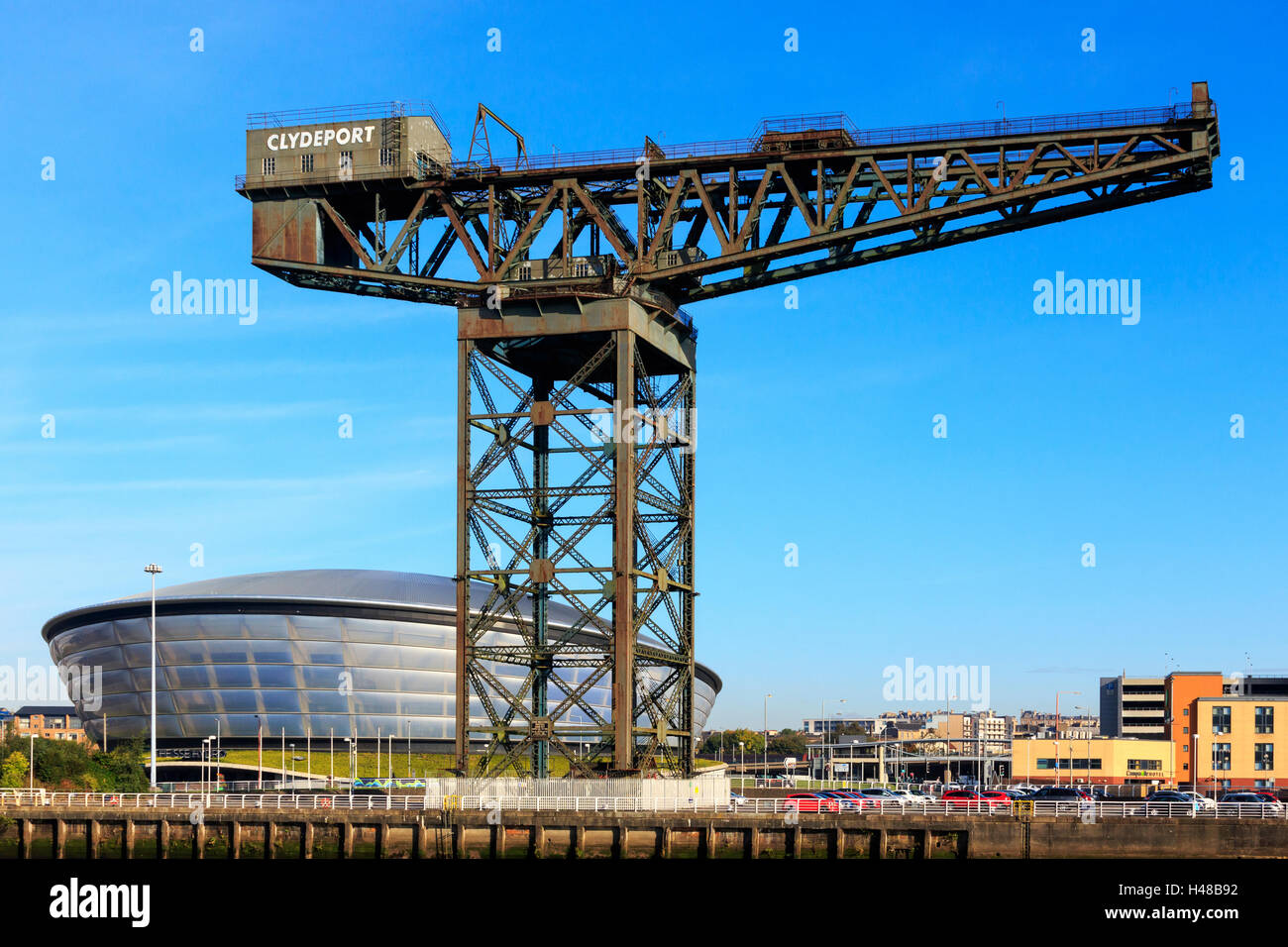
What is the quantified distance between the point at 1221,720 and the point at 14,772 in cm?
12685

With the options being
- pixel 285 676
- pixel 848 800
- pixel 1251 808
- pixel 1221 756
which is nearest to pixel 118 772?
pixel 285 676

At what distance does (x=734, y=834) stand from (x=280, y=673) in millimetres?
89074

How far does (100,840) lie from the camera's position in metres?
67.4

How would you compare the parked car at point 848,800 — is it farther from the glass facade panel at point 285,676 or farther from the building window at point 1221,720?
the building window at point 1221,720

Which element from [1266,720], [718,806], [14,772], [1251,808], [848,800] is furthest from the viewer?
[1266,720]

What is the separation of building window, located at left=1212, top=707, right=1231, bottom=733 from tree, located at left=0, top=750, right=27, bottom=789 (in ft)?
411

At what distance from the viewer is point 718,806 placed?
65438 millimetres

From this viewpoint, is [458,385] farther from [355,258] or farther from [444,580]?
[444,580]

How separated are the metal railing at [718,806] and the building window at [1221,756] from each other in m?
108

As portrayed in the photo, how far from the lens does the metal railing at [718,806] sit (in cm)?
6184

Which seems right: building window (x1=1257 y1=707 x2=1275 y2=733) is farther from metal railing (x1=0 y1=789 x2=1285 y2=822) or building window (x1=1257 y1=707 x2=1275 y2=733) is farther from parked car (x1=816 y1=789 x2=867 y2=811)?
metal railing (x1=0 y1=789 x2=1285 y2=822)

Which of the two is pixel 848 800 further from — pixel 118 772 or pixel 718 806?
pixel 118 772
